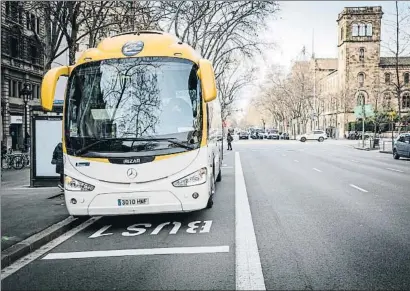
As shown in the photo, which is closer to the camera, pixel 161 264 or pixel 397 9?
pixel 161 264

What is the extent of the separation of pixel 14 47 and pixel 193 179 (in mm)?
40424

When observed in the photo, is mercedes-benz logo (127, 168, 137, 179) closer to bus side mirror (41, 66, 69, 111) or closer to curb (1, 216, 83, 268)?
curb (1, 216, 83, 268)

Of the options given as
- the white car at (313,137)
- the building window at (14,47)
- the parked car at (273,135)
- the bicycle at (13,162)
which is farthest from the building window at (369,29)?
the bicycle at (13,162)

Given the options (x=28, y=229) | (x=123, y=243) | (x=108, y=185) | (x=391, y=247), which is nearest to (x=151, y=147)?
(x=108, y=185)

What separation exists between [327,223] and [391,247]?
1994 mm

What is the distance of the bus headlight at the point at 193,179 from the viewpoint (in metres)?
8.39

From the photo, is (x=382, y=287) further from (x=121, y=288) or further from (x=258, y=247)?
(x=121, y=288)

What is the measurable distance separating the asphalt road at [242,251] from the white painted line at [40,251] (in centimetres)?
4

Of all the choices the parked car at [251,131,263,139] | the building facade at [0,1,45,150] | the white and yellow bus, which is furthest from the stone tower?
the white and yellow bus

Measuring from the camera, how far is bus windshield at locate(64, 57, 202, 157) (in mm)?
8398

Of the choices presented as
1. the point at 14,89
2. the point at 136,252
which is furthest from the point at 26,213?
the point at 14,89

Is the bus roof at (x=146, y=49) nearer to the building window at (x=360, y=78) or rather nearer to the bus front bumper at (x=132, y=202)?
the bus front bumper at (x=132, y=202)

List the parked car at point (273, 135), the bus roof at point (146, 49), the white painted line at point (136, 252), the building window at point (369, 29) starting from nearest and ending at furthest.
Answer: the white painted line at point (136, 252), the bus roof at point (146, 49), the parked car at point (273, 135), the building window at point (369, 29)

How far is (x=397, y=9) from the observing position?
3700 centimetres
